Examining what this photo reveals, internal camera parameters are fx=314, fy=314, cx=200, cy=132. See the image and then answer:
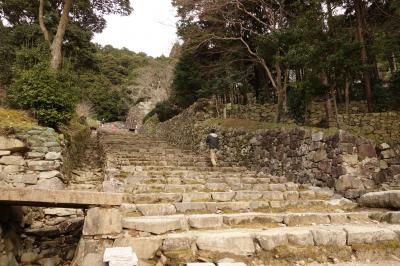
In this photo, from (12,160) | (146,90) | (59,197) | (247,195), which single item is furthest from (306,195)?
(146,90)

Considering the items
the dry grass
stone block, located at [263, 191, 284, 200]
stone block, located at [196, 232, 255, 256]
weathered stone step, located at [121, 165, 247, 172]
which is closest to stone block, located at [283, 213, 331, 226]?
stone block, located at [196, 232, 255, 256]

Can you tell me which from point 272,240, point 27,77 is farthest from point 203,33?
point 272,240

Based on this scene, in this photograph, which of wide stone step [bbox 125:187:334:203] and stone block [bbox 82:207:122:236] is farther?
wide stone step [bbox 125:187:334:203]

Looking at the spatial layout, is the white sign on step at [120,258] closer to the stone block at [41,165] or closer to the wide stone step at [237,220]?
the wide stone step at [237,220]

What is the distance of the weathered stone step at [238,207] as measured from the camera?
→ 4.35 metres

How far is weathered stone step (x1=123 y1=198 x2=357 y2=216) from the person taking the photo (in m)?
4.35

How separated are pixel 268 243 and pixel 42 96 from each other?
5.90 metres

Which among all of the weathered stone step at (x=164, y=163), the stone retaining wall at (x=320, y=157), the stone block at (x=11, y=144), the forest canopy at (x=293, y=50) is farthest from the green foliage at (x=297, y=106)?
the stone block at (x=11, y=144)

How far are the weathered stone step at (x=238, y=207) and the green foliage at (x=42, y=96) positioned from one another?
3768 millimetres

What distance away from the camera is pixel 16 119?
6367mm

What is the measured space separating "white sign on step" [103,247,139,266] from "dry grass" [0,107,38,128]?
432cm

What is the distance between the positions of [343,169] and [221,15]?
800 cm

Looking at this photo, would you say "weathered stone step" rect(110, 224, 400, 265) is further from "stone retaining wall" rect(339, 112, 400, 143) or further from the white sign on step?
"stone retaining wall" rect(339, 112, 400, 143)

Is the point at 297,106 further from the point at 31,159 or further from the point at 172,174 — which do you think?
the point at 31,159
